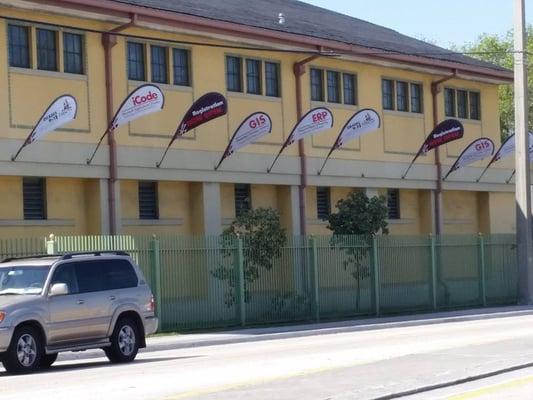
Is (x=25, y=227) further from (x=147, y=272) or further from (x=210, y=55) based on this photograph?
(x=210, y=55)

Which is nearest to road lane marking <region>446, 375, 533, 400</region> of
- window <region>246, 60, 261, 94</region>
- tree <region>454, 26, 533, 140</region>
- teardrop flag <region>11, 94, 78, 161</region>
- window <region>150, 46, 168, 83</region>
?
teardrop flag <region>11, 94, 78, 161</region>

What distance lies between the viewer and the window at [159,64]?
34375 millimetres

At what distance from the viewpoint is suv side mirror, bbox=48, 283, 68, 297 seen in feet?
66.3

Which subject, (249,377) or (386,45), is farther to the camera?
(386,45)

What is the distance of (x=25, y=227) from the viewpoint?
102ft

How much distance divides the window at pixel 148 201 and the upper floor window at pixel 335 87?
23.8 feet

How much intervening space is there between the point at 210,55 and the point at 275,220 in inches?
226

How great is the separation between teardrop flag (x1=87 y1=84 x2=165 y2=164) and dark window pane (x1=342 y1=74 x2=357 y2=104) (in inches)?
461

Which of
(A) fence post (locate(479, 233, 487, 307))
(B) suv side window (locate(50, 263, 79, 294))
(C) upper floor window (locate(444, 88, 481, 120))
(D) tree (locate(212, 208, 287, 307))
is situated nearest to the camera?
(B) suv side window (locate(50, 263, 79, 294))

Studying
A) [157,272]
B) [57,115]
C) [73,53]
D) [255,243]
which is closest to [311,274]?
[255,243]

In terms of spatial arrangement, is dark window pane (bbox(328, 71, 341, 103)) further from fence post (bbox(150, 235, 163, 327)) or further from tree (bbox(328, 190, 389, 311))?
fence post (bbox(150, 235, 163, 327))

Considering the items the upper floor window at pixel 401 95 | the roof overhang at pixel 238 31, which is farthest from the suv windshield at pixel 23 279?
the upper floor window at pixel 401 95

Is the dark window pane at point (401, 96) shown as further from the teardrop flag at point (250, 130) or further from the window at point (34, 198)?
the window at point (34, 198)

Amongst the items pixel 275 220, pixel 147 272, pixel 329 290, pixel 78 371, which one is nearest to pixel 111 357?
pixel 78 371
